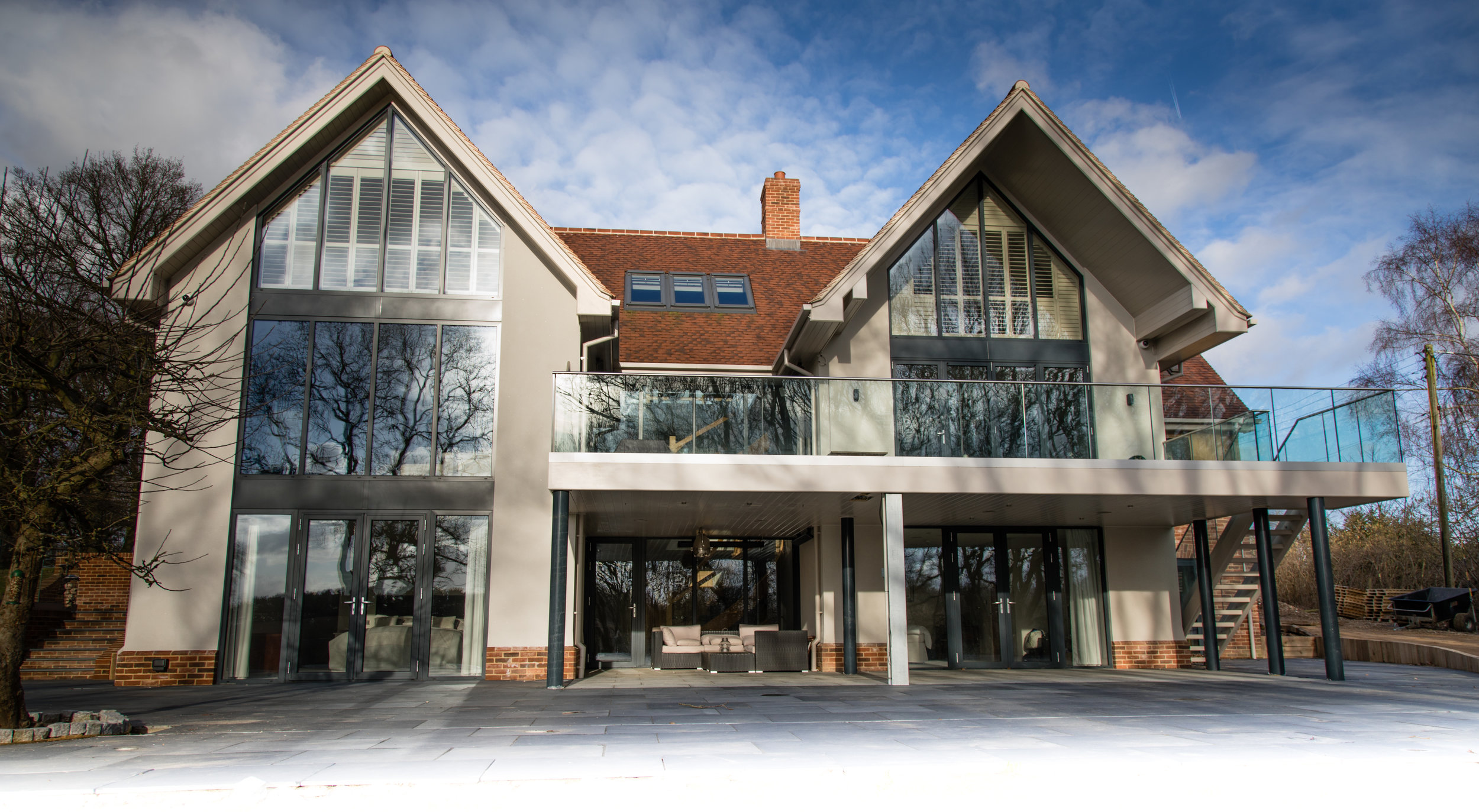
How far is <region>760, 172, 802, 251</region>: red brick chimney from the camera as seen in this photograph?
1789 cm

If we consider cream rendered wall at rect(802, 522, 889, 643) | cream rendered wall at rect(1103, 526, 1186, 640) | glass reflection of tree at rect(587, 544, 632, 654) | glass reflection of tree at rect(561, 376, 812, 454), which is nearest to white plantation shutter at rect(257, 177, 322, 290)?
glass reflection of tree at rect(561, 376, 812, 454)

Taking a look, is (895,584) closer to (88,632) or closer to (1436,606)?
(88,632)

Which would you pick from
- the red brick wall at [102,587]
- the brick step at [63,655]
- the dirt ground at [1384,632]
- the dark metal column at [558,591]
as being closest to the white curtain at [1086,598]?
the dirt ground at [1384,632]

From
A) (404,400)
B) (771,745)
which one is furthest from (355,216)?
(771,745)

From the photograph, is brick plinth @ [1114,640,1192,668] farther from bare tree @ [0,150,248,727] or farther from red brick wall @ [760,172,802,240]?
bare tree @ [0,150,248,727]

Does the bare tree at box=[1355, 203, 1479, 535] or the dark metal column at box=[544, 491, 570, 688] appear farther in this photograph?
the bare tree at box=[1355, 203, 1479, 535]

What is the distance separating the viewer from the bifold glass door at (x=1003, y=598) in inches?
522

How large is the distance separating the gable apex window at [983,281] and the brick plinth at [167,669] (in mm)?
9865

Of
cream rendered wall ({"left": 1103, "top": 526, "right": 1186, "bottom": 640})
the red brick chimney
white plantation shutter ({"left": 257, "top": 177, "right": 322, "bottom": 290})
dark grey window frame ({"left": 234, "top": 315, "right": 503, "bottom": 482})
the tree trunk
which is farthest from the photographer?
the red brick chimney

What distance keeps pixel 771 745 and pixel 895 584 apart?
5033mm

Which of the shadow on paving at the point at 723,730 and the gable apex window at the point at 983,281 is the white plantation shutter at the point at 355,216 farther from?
the gable apex window at the point at 983,281

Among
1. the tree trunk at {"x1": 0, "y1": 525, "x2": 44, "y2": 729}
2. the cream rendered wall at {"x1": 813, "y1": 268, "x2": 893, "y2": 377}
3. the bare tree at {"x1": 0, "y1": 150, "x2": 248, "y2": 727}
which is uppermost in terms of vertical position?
the cream rendered wall at {"x1": 813, "y1": 268, "x2": 893, "y2": 377}

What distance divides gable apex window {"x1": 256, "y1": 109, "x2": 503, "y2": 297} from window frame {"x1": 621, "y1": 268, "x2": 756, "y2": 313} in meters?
3.26

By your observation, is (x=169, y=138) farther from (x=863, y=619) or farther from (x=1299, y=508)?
(x=1299, y=508)
